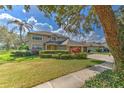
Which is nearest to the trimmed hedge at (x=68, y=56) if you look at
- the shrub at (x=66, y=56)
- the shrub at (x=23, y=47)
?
the shrub at (x=66, y=56)

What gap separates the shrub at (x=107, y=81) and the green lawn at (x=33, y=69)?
0.23 meters

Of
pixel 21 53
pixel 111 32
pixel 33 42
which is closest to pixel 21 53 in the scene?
pixel 21 53

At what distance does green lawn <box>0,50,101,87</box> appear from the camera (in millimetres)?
3375

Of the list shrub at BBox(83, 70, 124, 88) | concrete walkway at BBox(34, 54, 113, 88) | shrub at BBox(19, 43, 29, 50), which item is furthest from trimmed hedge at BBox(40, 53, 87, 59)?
shrub at BBox(83, 70, 124, 88)

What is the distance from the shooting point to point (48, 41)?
3.49 m

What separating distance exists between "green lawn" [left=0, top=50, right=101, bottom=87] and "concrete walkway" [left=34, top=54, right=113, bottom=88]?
0.06 m

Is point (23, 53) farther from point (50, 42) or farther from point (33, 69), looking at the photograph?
point (50, 42)

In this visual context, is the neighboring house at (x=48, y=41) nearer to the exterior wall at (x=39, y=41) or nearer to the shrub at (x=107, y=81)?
the exterior wall at (x=39, y=41)

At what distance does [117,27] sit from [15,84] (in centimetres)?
169

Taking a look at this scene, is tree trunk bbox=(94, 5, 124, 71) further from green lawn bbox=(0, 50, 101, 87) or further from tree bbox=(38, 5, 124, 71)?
green lawn bbox=(0, 50, 101, 87)

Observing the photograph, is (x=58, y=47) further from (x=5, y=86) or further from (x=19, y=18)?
(x=5, y=86)

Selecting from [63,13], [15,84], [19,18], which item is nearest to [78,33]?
[63,13]

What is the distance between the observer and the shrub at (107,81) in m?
3.33

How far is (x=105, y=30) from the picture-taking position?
3.29 metres
